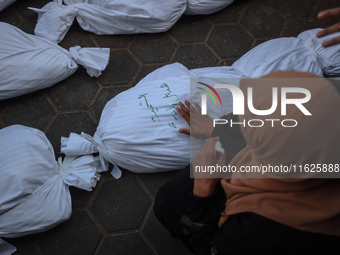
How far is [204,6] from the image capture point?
281cm

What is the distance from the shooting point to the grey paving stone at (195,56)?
2.72 m

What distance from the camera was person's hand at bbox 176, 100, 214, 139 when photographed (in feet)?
6.61

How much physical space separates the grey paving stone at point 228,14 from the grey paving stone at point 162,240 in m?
1.76

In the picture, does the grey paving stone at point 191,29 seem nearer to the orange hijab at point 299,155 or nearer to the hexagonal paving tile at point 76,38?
the hexagonal paving tile at point 76,38

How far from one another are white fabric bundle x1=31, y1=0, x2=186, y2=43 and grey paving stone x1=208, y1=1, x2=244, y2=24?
34 cm

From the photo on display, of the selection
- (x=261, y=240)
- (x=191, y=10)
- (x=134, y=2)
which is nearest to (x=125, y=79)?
(x=134, y=2)

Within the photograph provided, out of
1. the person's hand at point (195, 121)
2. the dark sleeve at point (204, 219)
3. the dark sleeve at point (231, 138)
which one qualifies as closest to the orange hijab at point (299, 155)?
the dark sleeve at point (204, 219)

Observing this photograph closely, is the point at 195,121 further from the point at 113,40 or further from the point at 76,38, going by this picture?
the point at 76,38

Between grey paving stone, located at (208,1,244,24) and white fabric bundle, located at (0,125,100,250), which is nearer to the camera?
white fabric bundle, located at (0,125,100,250)

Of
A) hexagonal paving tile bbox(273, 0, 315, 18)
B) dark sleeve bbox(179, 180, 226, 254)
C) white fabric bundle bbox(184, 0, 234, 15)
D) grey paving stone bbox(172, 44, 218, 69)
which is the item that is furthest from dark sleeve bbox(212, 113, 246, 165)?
hexagonal paving tile bbox(273, 0, 315, 18)

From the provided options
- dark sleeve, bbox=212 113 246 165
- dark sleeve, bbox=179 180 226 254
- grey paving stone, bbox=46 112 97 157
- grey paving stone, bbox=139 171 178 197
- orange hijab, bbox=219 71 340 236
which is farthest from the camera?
grey paving stone, bbox=46 112 97 157

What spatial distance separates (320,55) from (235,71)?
56 cm

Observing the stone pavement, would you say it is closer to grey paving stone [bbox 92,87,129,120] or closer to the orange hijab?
grey paving stone [bbox 92,87,129,120]

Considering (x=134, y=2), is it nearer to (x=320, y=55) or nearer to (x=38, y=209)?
(x=320, y=55)
